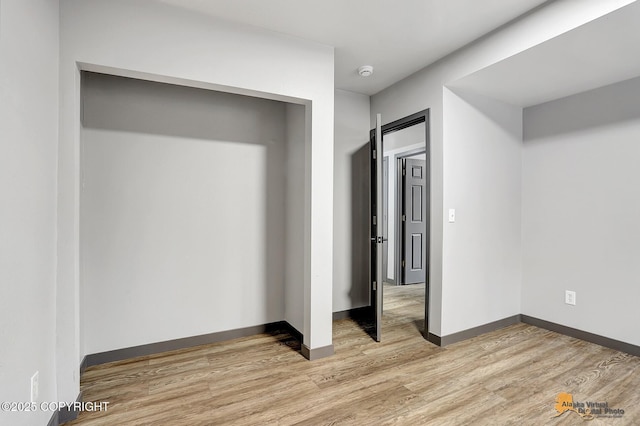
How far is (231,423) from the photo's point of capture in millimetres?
1762

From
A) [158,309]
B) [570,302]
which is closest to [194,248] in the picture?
[158,309]

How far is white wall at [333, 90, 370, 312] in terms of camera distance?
→ 11.6ft

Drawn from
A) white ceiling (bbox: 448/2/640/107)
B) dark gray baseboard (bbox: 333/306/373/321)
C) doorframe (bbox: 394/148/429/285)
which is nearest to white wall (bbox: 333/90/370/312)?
dark gray baseboard (bbox: 333/306/373/321)

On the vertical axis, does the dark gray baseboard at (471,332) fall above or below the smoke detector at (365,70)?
below

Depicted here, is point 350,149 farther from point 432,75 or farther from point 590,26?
point 590,26

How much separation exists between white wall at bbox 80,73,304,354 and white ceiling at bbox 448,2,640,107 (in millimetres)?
1712

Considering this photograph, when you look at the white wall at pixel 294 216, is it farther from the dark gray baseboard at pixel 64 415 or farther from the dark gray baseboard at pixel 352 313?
the dark gray baseboard at pixel 64 415

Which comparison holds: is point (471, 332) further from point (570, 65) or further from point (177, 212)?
point (177, 212)

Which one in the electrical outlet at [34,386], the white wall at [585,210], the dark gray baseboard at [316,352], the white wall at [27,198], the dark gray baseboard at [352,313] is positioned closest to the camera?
the white wall at [27,198]

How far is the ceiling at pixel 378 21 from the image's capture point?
6.79ft

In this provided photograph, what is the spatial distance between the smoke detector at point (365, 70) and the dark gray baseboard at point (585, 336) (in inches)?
118

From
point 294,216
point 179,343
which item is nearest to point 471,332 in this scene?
point 294,216

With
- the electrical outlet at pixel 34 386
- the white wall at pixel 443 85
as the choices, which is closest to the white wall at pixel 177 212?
the electrical outlet at pixel 34 386

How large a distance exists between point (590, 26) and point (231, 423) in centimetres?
311
